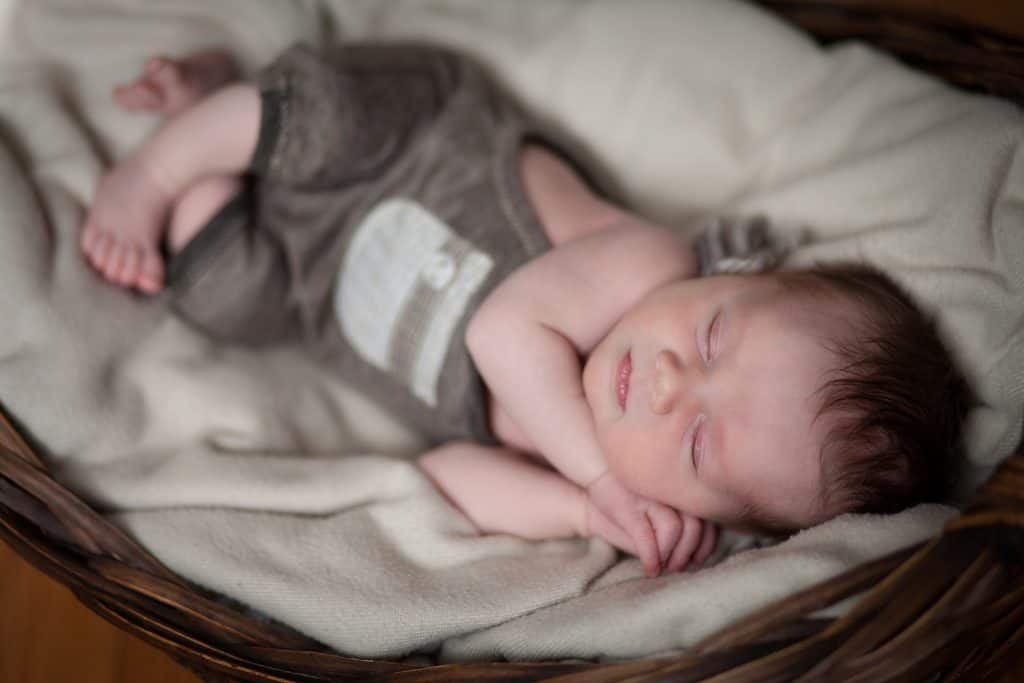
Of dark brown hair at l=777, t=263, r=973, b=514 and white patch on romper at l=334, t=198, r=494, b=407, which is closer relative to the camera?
dark brown hair at l=777, t=263, r=973, b=514

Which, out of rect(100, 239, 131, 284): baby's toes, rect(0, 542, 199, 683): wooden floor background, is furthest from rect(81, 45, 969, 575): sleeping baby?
rect(0, 542, 199, 683): wooden floor background

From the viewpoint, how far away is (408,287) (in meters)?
1.13

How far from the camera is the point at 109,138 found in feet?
4.22

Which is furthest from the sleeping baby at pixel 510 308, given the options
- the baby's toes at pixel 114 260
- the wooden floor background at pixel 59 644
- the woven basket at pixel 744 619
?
the wooden floor background at pixel 59 644

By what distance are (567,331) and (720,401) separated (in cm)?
23

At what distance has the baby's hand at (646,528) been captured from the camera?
0.97 m

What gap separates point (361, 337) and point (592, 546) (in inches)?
16.7

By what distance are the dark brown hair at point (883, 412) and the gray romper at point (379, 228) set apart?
0.39 metres

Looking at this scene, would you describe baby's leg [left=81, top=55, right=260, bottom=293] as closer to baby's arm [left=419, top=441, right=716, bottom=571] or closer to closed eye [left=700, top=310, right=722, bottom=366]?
baby's arm [left=419, top=441, right=716, bottom=571]

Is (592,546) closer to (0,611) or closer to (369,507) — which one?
(369,507)

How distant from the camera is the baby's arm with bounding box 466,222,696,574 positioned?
1.01 metres

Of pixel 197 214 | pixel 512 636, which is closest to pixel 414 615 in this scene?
pixel 512 636

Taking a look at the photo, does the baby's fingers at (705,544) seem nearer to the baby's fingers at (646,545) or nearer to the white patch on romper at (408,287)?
the baby's fingers at (646,545)

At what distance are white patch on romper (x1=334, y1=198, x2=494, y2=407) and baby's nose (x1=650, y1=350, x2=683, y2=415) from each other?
0.29 meters
